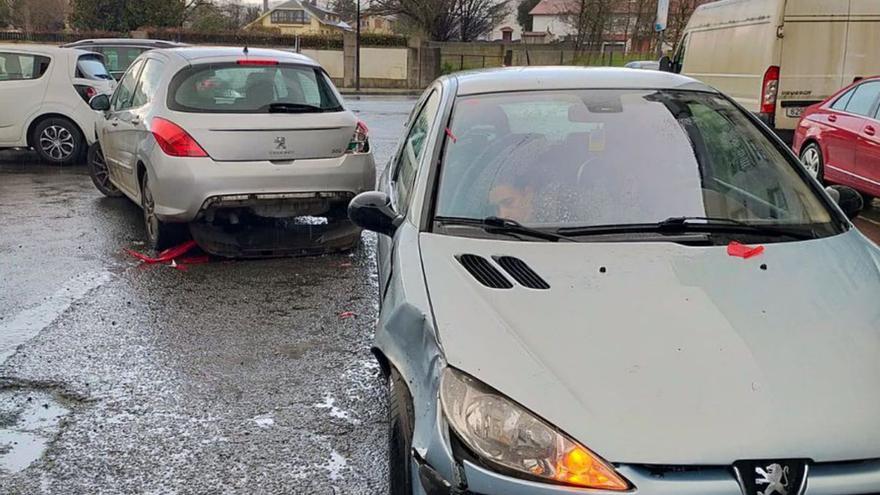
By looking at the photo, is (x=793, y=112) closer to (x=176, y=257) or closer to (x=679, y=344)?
(x=176, y=257)

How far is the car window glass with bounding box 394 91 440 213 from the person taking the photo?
3619 millimetres

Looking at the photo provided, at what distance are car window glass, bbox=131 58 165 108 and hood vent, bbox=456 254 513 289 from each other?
15.2 ft

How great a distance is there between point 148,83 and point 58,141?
5.34 meters

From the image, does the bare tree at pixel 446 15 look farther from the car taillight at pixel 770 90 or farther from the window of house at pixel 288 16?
the window of house at pixel 288 16

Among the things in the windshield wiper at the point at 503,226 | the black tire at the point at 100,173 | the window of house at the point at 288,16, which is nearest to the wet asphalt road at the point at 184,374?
the windshield wiper at the point at 503,226

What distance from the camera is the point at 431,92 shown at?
437 centimetres

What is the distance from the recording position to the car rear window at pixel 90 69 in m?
11.5

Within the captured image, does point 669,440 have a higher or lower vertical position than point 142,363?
higher

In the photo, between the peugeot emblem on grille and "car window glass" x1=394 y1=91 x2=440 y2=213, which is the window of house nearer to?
"car window glass" x1=394 y1=91 x2=440 y2=213

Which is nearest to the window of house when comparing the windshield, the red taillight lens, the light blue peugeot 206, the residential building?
the residential building

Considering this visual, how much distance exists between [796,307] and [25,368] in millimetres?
3984

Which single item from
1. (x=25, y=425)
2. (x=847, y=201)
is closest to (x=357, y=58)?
(x=25, y=425)

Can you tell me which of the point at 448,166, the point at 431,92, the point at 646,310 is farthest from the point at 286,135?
the point at 646,310

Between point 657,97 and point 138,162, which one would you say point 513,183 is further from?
point 138,162
